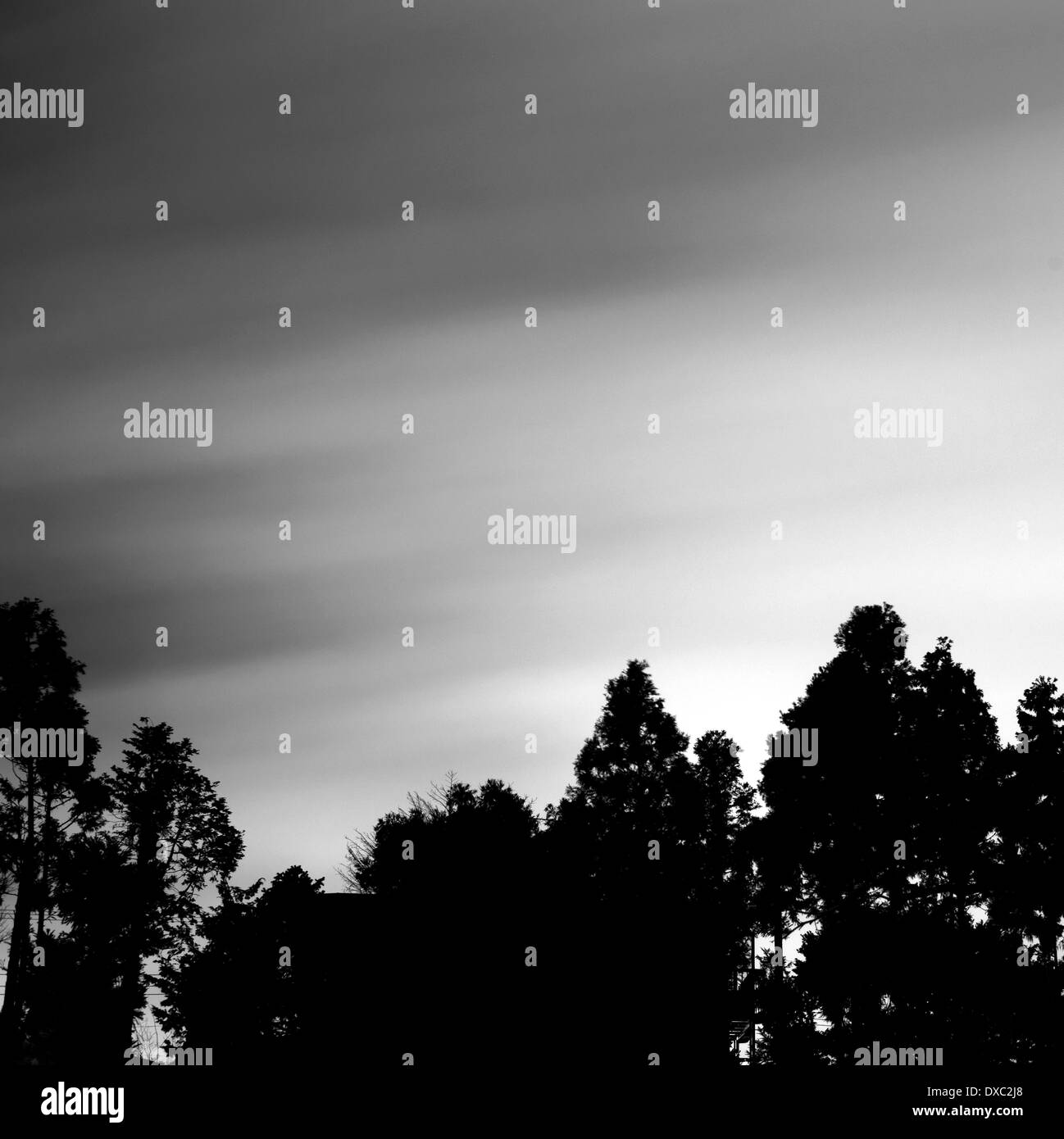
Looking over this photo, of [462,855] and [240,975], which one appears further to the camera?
[240,975]

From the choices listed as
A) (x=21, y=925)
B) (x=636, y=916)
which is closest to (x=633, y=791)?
(x=636, y=916)

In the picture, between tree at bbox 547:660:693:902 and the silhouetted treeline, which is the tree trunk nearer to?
the silhouetted treeline

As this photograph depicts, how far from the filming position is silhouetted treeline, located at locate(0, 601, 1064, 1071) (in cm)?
4416

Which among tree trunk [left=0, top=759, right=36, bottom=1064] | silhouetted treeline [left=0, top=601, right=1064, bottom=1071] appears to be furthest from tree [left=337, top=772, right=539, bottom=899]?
tree trunk [left=0, top=759, right=36, bottom=1064]

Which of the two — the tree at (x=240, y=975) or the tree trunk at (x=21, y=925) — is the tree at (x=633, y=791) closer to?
the tree at (x=240, y=975)

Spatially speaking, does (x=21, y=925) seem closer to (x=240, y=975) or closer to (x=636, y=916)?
(x=240, y=975)

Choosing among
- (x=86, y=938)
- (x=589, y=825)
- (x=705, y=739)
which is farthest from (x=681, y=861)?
(x=86, y=938)

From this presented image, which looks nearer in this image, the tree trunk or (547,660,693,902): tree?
the tree trunk

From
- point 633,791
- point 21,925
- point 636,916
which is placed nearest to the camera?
point 636,916

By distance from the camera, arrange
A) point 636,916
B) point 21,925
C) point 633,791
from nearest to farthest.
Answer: point 636,916
point 21,925
point 633,791

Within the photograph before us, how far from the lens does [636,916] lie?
46.3 metres
